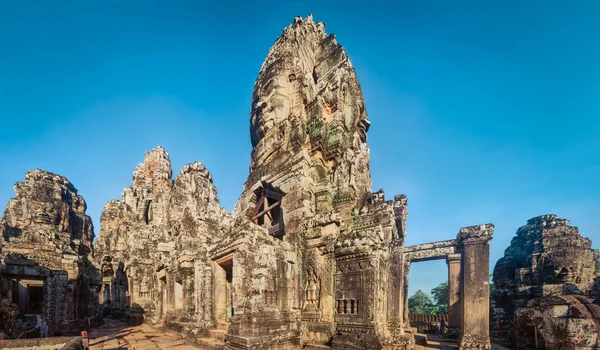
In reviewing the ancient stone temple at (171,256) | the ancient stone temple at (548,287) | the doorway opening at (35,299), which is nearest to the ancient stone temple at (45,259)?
the doorway opening at (35,299)

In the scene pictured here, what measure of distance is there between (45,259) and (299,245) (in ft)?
50.1

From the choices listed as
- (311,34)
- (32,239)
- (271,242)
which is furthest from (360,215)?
(32,239)

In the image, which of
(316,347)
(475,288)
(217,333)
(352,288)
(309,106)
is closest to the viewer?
(352,288)

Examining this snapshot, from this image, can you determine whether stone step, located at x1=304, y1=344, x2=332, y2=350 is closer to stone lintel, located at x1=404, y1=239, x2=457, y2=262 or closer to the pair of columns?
the pair of columns

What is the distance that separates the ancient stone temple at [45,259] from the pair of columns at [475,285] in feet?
56.4

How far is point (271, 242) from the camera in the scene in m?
8.27

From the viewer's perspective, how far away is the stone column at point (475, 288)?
9680 mm

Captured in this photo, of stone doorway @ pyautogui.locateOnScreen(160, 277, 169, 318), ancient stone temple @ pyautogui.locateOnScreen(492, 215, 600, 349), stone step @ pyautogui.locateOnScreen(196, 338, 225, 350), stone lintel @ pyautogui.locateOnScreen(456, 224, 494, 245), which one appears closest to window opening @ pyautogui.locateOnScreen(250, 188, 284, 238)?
stone step @ pyautogui.locateOnScreen(196, 338, 225, 350)

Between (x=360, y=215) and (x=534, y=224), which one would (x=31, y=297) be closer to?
(x=360, y=215)

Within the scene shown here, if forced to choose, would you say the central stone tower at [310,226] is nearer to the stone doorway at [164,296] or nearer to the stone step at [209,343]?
the stone step at [209,343]

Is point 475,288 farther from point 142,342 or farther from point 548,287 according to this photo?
point 548,287

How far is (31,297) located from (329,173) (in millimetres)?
21907

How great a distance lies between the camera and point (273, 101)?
1305cm

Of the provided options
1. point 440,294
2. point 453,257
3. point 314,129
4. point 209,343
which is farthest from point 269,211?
point 440,294
